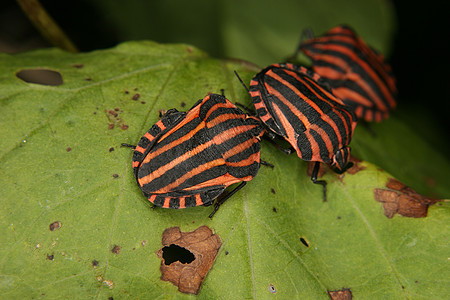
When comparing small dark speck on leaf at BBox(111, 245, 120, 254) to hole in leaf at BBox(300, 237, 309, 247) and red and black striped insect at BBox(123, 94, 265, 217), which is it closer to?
red and black striped insect at BBox(123, 94, 265, 217)

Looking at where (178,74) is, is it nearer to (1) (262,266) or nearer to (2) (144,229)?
(2) (144,229)

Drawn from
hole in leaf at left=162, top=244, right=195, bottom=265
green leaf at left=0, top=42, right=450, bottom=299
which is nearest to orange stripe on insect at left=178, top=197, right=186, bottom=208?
green leaf at left=0, top=42, right=450, bottom=299

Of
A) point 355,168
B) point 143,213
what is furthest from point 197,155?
point 355,168

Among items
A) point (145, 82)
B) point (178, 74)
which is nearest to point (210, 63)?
point (178, 74)

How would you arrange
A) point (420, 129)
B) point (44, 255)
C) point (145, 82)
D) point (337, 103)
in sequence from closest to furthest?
→ 1. point (44, 255)
2. point (145, 82)
3. point (337, 103)
4. point (420, 129)

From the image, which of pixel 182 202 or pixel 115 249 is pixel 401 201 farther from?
pixel 115 249

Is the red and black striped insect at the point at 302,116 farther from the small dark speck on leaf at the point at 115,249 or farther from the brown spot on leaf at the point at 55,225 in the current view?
the brown spot on leaf at the point at 55,225

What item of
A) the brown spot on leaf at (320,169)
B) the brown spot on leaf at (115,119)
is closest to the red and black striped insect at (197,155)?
the brown spot on leaf at (115,119)
